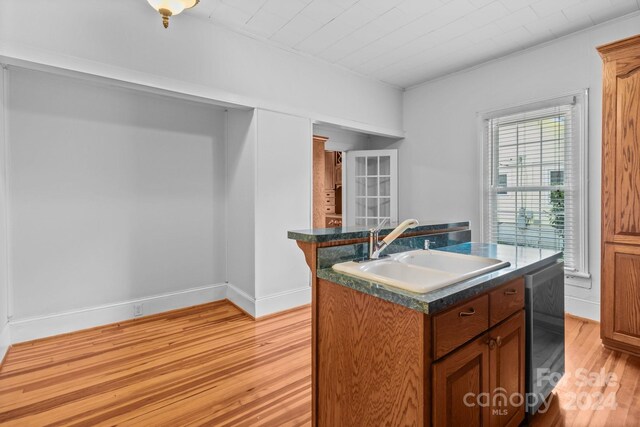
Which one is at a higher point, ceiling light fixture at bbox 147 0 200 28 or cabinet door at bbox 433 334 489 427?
ceiling light fixture at bbox 147 0 200 28

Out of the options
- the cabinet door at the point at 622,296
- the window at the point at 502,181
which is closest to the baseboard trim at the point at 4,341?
the cabinet door at the point at 622,296

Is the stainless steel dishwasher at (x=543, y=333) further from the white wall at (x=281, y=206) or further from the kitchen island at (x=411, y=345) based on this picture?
the white wall at (x=281, y=206)

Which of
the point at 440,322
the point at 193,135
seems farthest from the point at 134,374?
the point at 193,135

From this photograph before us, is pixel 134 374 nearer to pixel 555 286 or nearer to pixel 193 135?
pixel 193 135

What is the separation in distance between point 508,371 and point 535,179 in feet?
9.21

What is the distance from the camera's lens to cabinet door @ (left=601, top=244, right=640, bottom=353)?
2434 mm

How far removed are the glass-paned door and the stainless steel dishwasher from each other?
3076 mm

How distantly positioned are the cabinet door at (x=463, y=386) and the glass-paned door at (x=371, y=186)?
12.1ft

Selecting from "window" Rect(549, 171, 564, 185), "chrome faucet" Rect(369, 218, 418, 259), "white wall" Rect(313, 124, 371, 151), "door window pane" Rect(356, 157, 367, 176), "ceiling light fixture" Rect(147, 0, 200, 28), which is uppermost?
"ceiling light fixture" Rect(147, 0, 200, 28)

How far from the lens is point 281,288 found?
11.8 ft

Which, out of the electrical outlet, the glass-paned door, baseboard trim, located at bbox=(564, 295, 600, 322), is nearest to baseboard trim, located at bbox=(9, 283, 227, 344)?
the electrical outlet

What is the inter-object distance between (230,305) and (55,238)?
1.85 m

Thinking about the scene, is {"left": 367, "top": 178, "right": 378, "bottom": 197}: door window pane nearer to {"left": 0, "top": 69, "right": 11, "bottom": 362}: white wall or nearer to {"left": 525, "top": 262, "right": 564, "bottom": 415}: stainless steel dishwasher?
{"left": 525, "top": 262, "right": 564, "bottom": 415}: stainless steel dishwasher

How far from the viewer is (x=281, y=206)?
141 inches
